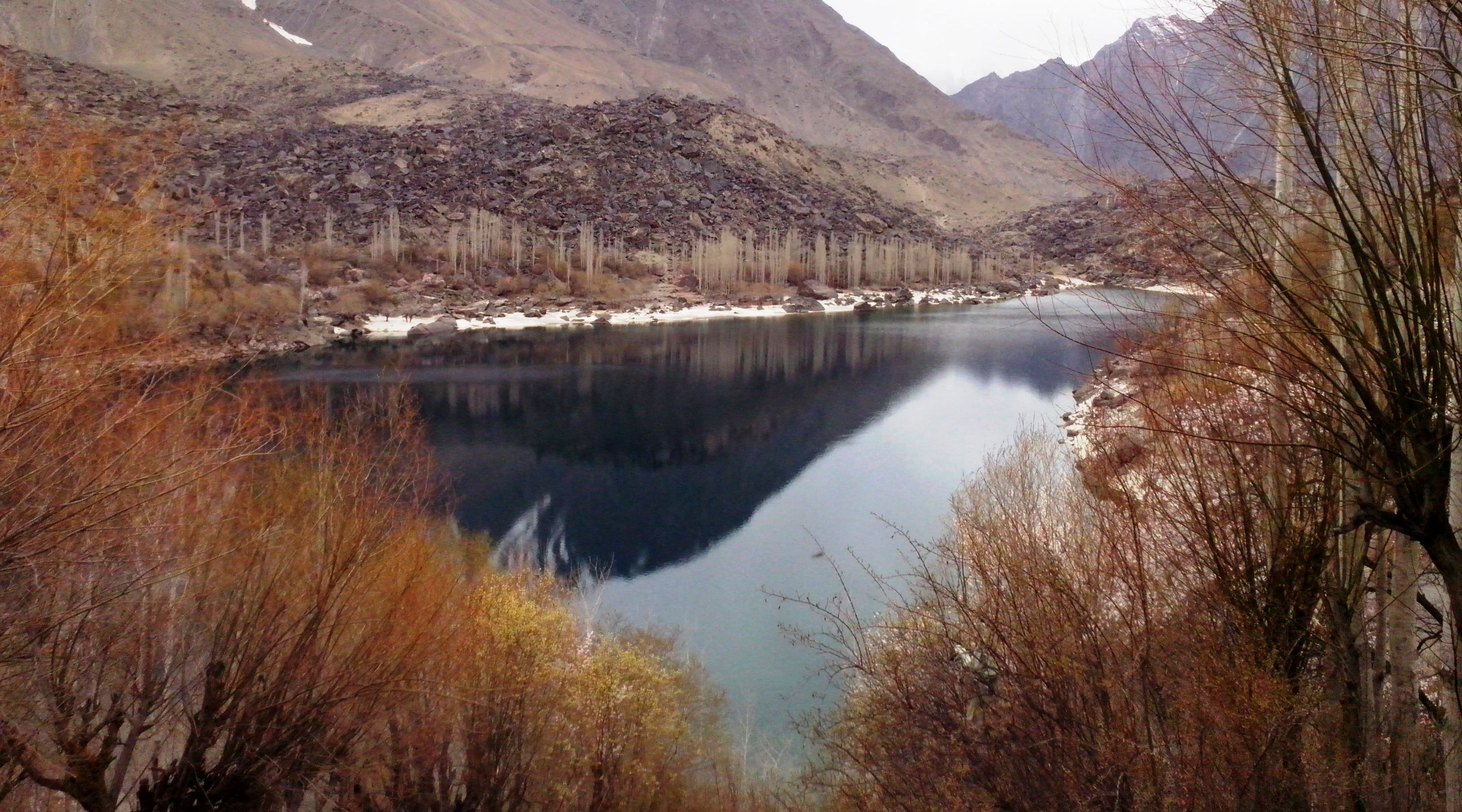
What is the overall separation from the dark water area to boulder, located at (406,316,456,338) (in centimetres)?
183

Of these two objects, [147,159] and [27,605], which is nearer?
[27,605]

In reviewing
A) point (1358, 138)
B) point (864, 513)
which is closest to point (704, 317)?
point (864, 513)

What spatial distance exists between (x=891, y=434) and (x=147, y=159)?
62.0ft

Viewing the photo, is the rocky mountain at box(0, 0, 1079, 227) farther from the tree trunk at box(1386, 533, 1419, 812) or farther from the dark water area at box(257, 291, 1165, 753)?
the tree trunk at box(1386, 533, 1419, 812)

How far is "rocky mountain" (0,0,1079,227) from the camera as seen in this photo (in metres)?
90.9

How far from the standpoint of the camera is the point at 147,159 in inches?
209

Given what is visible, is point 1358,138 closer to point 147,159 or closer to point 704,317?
point 147,159

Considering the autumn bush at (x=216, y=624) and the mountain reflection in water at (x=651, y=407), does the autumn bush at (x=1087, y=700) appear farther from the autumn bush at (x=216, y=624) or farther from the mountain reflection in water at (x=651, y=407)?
the autumn bush at (x=216, y=624)

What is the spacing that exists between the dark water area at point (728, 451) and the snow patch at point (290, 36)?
119m

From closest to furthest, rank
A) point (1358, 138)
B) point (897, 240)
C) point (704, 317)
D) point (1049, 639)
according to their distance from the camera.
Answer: point (1358, 138) < point (1049, 639) < point (704, 317) < point (897, 240)

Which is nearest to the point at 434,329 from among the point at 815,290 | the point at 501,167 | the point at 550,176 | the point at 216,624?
the point at 815,290

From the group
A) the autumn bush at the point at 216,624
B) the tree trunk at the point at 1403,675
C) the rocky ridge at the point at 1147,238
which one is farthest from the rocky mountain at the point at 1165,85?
the autumn bush at the point at 216,624

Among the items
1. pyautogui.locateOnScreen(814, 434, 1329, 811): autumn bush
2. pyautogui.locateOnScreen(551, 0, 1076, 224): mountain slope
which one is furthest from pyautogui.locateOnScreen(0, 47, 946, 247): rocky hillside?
pyautogui.locateOnScreen(814, 434, 1329, 811): autumn bush

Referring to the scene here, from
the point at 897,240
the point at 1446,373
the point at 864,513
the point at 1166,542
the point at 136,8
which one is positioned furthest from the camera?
the point at 136,8
